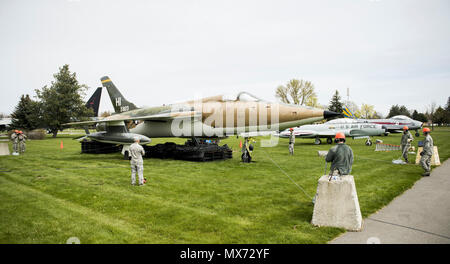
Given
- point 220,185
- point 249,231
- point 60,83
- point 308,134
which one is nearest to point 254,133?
point 220,185

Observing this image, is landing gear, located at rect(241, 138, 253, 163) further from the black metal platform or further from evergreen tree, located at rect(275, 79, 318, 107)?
evergreen tree, located at rect(275, 79, 318, 107)

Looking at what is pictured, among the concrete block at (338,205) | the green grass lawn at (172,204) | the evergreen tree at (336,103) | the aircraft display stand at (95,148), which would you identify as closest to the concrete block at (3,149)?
the aircraft display stand at (95,148)

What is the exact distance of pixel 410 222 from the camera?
5215 mm

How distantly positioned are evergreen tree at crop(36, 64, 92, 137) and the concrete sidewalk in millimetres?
55103

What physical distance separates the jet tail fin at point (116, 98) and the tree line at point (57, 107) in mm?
37799

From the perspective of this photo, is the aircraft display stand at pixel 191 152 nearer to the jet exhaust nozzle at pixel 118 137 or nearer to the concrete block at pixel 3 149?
the jet exhaust nozzle at pixel 118 137

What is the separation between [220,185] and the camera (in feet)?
28.2

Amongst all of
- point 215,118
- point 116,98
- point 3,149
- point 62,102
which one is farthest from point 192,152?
point 62,102

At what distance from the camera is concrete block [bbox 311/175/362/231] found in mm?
4832

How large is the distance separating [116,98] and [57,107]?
130 ft

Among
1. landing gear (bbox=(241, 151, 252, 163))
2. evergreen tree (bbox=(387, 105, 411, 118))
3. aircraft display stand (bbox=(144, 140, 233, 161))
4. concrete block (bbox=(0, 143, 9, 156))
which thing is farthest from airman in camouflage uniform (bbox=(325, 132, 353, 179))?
evergreen tree (bbox=(387, 105, 411, 118))

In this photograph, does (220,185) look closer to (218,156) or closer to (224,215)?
(224,215)

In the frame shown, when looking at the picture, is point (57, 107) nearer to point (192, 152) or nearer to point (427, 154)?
point (192, 152)

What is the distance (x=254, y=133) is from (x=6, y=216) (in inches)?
357
